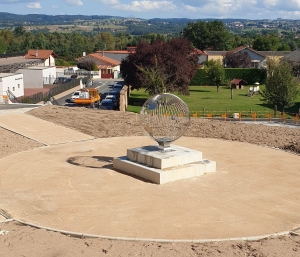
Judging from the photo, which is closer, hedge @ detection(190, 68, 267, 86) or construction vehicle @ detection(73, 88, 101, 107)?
construction vehicle @ detection(73, 88, 101, 107)

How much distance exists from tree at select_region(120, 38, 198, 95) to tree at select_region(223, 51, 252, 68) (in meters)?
39.9

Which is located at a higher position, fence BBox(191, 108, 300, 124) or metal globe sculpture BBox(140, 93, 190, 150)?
metal globe sculpture BBox(140, 93, 190, 150)

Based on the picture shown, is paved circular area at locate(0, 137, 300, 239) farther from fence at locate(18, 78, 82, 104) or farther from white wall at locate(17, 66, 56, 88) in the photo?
white wall at locate(17, 66, 56, 88)

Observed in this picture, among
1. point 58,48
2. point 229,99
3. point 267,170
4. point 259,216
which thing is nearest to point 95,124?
point 267,170

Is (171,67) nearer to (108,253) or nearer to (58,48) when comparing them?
(108,253)

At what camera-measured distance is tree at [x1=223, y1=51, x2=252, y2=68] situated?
8938cm

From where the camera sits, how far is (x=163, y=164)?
17953 millimetres

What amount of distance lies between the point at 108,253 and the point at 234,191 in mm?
6361

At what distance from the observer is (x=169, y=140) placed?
18922mm

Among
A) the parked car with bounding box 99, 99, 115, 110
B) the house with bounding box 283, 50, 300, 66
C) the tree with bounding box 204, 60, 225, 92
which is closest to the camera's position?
the parked car with bounding box 99, 99, 115, 110

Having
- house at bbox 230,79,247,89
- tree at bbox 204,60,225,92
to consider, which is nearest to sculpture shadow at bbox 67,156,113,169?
tree at bbox 204,60,225,92

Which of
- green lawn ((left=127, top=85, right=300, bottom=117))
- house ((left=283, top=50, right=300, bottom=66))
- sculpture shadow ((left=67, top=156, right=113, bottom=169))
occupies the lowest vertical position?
green lawn ((left=127, top=85, right=300, bottom=117))

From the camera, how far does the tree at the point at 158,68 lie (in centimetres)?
4766

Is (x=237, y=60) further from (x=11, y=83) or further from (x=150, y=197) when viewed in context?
(x=150, y=197)
